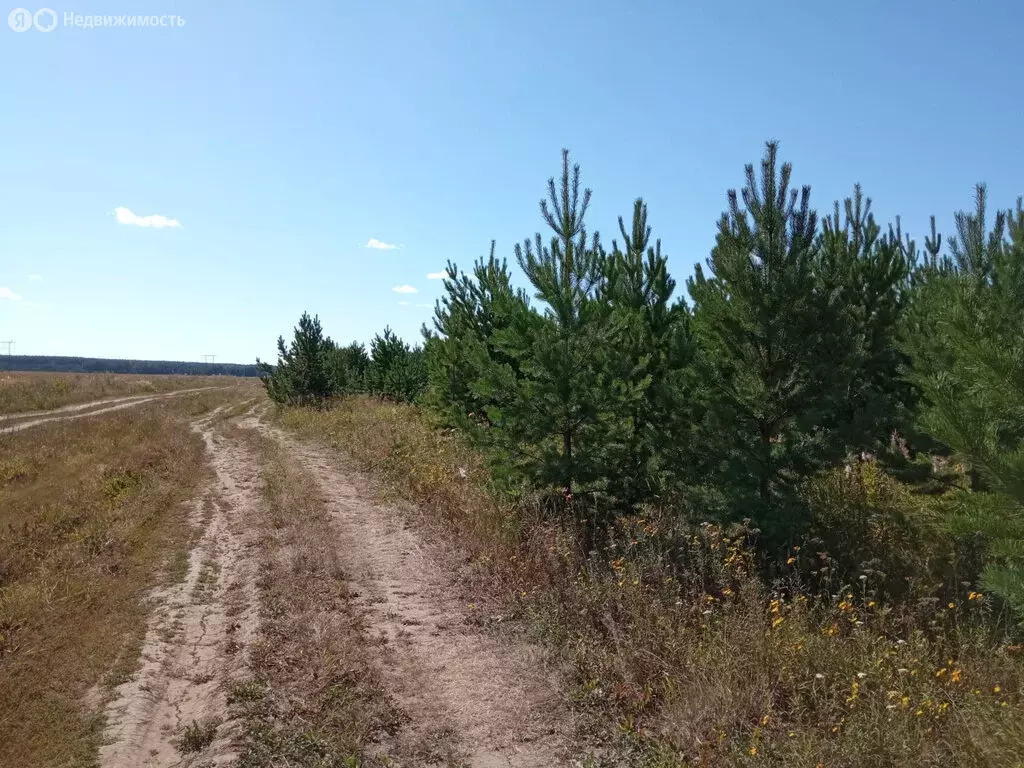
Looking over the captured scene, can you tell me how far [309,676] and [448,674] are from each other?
104 centimetres

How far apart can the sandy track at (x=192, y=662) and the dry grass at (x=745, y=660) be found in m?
2.44

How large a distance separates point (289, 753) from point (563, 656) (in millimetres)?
2144

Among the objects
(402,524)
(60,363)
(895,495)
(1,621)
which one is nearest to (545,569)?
(402,524)

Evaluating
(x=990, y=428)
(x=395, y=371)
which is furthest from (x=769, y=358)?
(x=395, y=371)

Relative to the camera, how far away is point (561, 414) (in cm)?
764

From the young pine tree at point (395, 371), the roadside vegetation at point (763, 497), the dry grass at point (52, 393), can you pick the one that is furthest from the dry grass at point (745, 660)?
the dry grass at point (52, 393)

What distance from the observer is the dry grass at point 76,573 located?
4328mm

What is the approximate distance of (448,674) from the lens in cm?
496

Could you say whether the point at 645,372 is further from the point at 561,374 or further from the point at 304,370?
the point at 304,370

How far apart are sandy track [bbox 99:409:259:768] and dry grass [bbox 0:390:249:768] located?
0.53ft

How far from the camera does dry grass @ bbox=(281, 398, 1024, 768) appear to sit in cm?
368

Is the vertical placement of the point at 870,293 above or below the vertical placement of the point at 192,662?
above

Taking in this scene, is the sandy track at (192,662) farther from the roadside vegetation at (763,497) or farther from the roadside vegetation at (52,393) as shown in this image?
the roadside vegetation at (52,393)

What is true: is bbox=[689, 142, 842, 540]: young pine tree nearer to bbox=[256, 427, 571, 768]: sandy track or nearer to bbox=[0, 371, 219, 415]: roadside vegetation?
bbox=[256, 427, 571, 768]: sandy track
